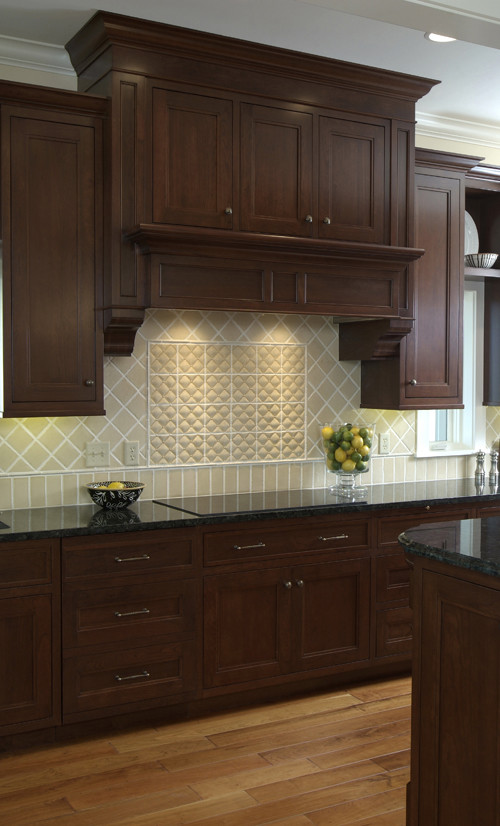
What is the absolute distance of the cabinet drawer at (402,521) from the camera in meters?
4.03

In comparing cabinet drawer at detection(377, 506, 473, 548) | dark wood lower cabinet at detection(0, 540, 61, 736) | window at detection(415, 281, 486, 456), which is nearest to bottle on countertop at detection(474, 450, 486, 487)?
window at detection(415, 281, 486, 456)

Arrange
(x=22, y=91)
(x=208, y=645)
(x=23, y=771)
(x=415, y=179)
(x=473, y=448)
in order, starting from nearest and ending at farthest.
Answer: (x=23, y=771)
(x=22, y=91)
(x=208, y=645)
(x=415, y=179)
(x=473, y=448)

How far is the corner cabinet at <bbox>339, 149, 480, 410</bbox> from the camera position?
14.4ft

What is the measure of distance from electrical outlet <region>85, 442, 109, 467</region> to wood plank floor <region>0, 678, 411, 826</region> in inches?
46.1

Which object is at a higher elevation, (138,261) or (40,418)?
(138,261)

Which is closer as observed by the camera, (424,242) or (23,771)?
(23,771)

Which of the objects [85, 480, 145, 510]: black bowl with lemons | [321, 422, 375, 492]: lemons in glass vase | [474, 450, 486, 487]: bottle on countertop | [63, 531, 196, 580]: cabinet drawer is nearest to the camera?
[63, 531, 196, 580]: cabinet drawer

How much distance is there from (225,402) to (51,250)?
117 cm

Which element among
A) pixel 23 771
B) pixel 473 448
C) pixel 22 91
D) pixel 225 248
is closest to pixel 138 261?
pixel 225 248

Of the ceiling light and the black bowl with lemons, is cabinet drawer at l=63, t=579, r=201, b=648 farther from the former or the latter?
the ceiling light

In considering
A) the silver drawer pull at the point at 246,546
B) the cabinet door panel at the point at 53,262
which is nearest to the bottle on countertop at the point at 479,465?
the silver drawer pull at the point at 246,546

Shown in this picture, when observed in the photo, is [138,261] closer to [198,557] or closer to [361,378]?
[198,557]

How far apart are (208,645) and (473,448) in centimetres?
224

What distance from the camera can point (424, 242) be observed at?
4.43 metres
